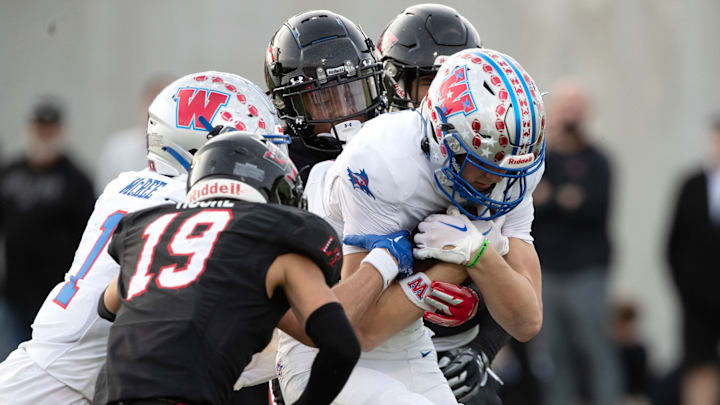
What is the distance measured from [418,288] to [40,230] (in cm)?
468

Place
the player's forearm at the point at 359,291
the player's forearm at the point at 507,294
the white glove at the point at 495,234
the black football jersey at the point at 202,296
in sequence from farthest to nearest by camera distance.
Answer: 1. the white glove at the point at 495,234
2. the player's forearm at the point at 507,294
3. the player's forearm at the point at 359,291
4. the black football jersey at the point at 202,296

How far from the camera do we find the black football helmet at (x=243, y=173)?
3.36 metres

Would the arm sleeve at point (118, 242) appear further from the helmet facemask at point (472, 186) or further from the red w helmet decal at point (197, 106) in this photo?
the helmet facemask at point (472, 186)

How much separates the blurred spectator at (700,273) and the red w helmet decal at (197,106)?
476 cm

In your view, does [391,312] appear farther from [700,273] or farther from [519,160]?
[700,273]

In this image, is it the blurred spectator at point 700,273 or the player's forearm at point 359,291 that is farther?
the blurred spectator at point 700,273

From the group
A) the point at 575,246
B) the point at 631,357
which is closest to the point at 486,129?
the point at 575,246

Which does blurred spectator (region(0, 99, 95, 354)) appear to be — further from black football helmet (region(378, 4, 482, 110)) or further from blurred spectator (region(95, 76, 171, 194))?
black football helmet (region(378, 4, 482, 110))

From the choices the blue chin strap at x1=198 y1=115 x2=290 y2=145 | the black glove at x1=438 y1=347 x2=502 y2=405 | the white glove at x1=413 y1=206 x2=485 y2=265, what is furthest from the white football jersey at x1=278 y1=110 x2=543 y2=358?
the black glove at x1=438 y1=347 x2=502 y2=405

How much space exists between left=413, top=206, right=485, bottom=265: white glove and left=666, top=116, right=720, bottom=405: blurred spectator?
4620mm

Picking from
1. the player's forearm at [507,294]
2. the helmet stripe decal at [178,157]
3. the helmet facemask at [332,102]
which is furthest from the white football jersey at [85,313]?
the player's forearm at [507,294]

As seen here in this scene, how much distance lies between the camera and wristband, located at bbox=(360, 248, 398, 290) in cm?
372

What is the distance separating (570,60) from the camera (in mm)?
10062

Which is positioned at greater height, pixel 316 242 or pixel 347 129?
pixel 316 242
